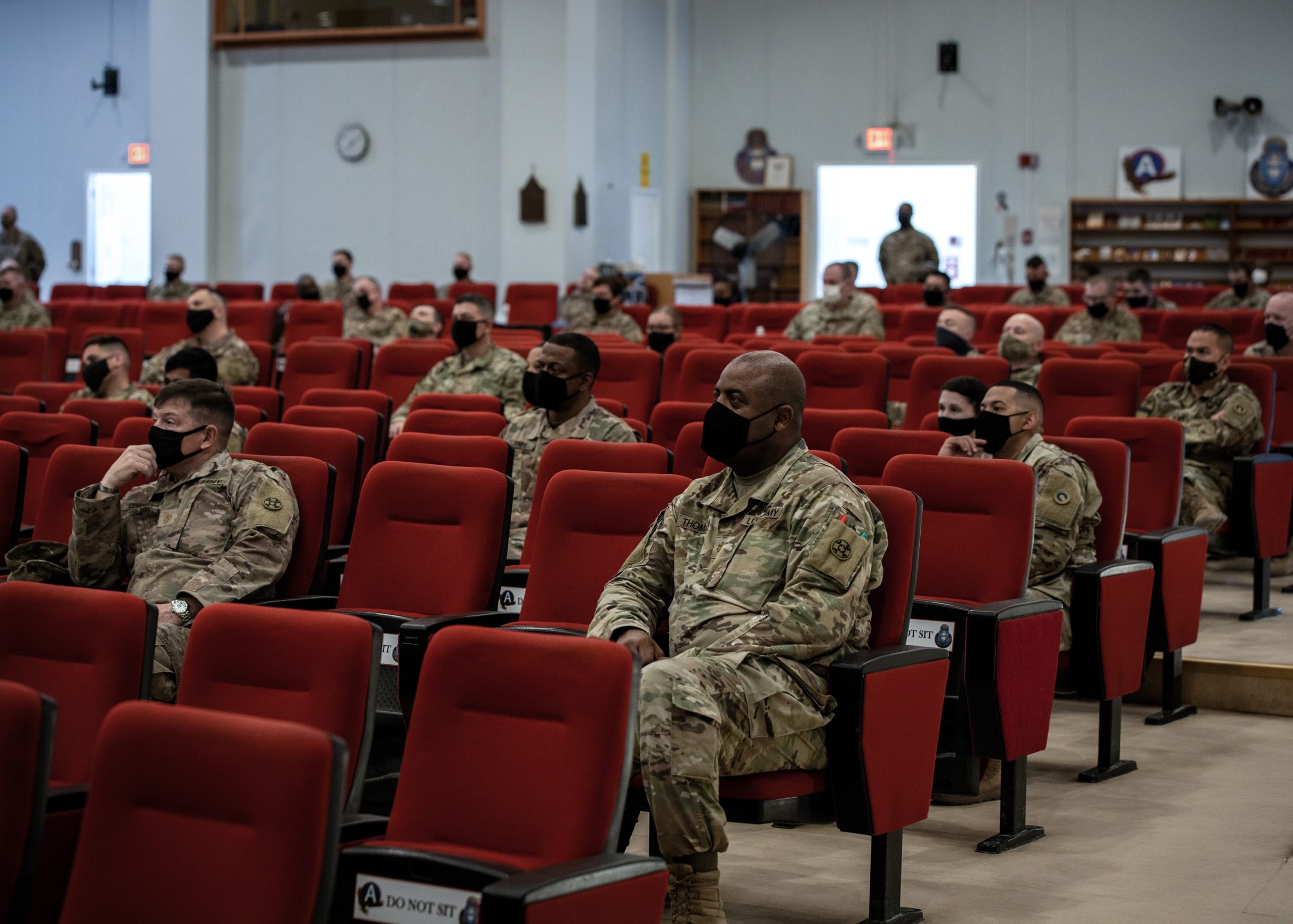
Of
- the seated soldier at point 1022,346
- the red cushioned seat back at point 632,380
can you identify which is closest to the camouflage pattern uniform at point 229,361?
the red cushioned seat back at point 632,380

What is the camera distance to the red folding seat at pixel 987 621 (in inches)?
134

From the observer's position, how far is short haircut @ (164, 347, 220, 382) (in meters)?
5.24

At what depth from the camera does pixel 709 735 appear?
268 centimetres

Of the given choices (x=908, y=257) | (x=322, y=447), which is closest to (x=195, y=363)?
(x=322, y=447)

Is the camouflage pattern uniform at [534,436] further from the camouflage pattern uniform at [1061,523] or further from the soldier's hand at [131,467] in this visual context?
the camouflage pattern uniform at [1061,523]

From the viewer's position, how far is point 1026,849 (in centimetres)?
350

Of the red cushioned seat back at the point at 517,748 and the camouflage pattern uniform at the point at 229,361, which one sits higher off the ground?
the camouflage pattern uniform at the point at 229,361

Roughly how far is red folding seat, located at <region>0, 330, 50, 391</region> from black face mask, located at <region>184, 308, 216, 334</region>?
1.23 metres

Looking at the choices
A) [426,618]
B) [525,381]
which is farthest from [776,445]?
[525,381]

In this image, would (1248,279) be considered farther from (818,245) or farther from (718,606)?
(718,606)

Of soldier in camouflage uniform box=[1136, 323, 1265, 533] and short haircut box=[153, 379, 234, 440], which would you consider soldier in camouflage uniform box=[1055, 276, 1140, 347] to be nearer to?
soldier in camouflage uniform box=[1136, 323, 1265, 533]

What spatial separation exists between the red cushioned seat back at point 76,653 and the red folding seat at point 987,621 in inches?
72.2

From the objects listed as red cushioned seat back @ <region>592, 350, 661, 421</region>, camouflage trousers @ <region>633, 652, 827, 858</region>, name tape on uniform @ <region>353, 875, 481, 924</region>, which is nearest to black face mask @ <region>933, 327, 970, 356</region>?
red cushioned seat back @ <region>592, 350, 661, 421</region>

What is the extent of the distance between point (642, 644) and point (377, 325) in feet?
25.8
